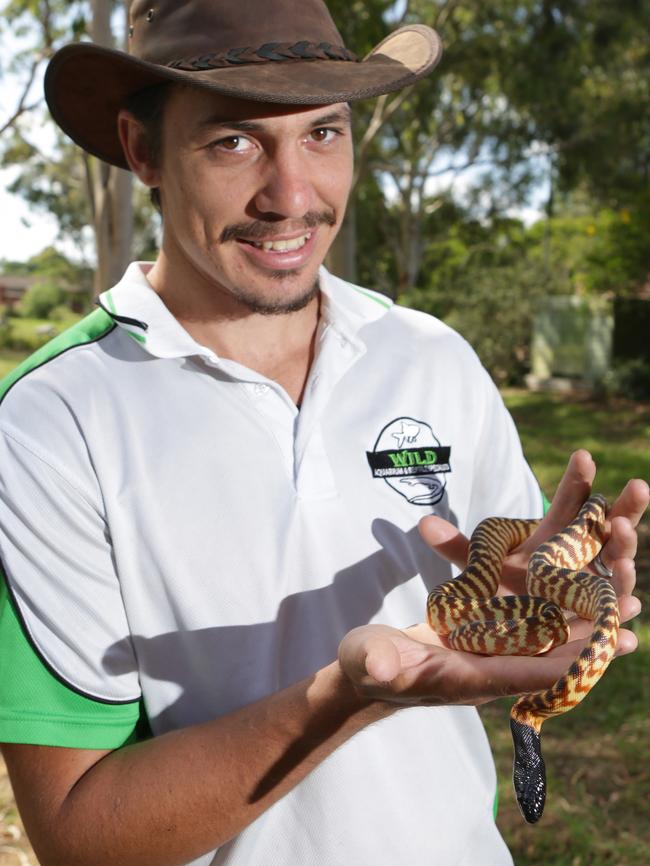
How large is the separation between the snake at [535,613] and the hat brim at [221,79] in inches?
51.2

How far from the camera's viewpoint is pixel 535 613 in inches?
96.9

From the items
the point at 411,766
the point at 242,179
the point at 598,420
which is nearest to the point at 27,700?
the point at 411,766

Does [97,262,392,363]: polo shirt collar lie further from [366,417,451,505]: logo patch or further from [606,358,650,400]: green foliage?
[606,358,650,400]: green foliage

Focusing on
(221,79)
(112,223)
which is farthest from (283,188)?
(112,223)

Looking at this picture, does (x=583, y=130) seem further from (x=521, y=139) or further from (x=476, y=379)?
(x=476, y=379)

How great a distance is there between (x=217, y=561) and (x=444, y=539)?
0.61 meters

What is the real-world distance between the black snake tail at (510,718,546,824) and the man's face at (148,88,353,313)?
1343 mm

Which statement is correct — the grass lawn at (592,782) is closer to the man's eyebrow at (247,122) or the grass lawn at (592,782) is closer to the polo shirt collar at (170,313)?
the polo shirt collar at (170,313)

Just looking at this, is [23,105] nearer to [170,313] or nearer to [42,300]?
[170,313]

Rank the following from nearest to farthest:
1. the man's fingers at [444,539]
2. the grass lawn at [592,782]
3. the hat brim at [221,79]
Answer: the hat brim at [221,79], the man's fingers at [444,539], the grass lawn at [592,782]

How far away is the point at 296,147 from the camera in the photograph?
8.78ft

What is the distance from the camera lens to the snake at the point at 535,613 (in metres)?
2.23

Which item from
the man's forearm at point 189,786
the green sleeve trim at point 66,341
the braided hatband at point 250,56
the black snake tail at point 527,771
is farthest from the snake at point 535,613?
the braided hatband at point 250,56

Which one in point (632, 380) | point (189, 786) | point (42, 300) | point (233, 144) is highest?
point (233, 144)
